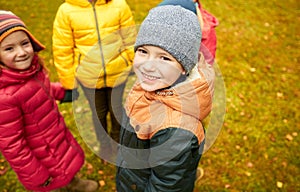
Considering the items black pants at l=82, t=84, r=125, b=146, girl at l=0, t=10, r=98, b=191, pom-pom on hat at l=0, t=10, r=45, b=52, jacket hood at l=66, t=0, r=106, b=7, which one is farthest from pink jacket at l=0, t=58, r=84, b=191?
jacket hood at l=66, t=0, r=106, b=7

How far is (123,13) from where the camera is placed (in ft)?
8.63

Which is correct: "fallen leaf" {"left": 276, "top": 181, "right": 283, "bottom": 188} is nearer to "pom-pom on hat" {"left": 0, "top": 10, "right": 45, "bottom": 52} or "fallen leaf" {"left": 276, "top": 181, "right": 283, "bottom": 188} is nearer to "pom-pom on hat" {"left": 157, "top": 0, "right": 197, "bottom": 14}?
"pom-pom on hat" {"left": 157, "top": 0, "right": 197, "bottom": 14}

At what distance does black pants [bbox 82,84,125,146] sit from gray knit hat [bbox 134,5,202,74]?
139 centimetres

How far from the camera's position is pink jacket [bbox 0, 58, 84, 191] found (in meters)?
2.03

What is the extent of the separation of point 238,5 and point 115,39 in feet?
16.1

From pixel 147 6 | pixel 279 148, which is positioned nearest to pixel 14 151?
pixel 279 148

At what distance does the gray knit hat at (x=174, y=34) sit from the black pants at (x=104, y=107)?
1388 mm

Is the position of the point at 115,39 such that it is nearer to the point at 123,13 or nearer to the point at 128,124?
the point at 123,13

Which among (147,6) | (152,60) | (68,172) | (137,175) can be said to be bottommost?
(147,6)

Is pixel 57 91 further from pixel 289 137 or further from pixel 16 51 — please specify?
pixel 289 137

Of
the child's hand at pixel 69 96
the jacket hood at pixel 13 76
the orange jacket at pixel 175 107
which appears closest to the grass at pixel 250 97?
the child's hand at pixel 69 96

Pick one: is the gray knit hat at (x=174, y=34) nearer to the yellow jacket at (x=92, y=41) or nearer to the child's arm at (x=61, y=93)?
the yellow jacket at (x=92, y=41)

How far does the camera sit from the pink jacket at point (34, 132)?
2031mm

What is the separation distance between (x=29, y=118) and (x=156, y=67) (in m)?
1.21
